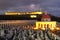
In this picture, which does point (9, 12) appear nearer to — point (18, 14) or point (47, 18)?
point (18, 14)

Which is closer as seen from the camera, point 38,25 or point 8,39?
point 8,39

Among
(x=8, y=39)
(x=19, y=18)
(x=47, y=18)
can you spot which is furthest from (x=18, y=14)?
(x=8, y=39)

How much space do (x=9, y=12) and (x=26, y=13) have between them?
1657 millimetres

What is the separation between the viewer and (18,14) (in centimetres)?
2300

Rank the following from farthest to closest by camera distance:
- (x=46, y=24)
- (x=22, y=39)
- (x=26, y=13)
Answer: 1. (x=26, y=13)
2. (x=46, y=24)
3. (x=22, y=39)

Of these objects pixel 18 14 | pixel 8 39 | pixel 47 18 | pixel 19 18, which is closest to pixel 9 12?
pixel 18 14

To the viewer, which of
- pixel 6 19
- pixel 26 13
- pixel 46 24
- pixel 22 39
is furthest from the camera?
pixel 26 13

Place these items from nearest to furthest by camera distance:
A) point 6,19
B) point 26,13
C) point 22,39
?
1. point 22,39
2. point 6,19
3. point 26,13

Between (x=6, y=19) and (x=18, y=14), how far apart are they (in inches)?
114

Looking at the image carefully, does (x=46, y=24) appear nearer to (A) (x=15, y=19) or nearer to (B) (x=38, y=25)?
(B) (x=38, y=25)

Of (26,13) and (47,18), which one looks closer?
(47,18)

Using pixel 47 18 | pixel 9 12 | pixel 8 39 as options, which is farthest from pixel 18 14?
pixel 8 39

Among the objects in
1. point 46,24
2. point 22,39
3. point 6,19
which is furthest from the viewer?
point 6,19

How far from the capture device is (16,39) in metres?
6.93
